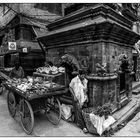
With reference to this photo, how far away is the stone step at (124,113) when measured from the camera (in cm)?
487

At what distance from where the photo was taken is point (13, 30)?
1066 centimetres

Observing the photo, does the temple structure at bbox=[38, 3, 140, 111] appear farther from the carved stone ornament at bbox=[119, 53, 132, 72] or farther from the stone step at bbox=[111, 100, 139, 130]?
the stone step at bbox=[111, 100, 139, 130]

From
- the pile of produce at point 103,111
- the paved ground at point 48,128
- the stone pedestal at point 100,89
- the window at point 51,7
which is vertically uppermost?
the window at point 51,7

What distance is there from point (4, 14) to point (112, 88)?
12644 mm

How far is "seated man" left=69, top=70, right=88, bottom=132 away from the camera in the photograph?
4.78 meters

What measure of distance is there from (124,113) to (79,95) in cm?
231

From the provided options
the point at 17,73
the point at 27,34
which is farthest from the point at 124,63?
the point at 27,34

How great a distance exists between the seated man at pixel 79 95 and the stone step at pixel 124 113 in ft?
4.04

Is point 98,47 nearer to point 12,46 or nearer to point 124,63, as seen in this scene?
point 124,63

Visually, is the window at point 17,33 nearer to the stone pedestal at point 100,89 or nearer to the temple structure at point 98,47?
the temple structure at point 98,47

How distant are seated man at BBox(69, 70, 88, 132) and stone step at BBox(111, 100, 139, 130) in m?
1.23

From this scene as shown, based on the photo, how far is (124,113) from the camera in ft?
18.3

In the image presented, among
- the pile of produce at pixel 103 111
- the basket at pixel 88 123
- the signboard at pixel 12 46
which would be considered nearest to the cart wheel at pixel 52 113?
the basket at pixel 88 123

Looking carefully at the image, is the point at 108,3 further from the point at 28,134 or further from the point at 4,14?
the point at 4,14
